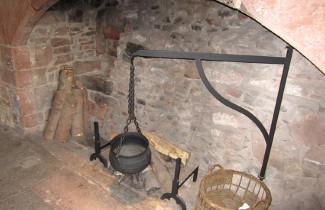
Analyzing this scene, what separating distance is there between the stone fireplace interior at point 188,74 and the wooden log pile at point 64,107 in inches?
6.6

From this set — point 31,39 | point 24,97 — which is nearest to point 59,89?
point 24,97

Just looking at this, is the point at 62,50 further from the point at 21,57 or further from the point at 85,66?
the point at 21,57

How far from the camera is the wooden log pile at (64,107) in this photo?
343 centimetres

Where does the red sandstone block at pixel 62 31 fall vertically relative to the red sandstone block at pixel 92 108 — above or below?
above

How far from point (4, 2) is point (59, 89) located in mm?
1193

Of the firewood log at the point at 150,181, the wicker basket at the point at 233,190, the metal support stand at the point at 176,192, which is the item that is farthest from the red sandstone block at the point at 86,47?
the wicker basket at the point at 233,190

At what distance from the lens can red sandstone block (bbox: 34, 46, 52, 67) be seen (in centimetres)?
321

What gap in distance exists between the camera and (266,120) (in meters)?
2.31

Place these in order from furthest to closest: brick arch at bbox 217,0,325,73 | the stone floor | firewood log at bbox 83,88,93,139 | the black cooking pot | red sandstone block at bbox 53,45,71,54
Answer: firewood log at bbox 83,88,93,139 → red sandstone block at bbox 53,45,71,54 → the stone floor → the black cooking pot → brick arch at bbox 217,0,325,73

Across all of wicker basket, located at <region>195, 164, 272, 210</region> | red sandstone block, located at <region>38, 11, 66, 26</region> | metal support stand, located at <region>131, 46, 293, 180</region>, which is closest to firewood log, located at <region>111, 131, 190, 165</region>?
wicker basket, located at <region>195, 164, 272, 210</region>

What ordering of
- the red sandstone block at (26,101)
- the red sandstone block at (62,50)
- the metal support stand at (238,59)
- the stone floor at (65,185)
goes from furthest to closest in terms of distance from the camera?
the red sandstone block at (62,50) < the red sandstone block at (26,101) < the stone floor at (65,185) < the metal support stand at (238,59)

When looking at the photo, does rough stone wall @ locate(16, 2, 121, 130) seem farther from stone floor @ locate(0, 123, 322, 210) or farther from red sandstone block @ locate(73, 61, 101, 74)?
stone floor @ locate(0, 123, 322, 210)

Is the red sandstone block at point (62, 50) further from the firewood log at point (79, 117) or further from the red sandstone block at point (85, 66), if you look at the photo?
the firewood log at point (79, 117)

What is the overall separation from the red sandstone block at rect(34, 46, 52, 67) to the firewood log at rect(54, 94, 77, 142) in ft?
1.75
